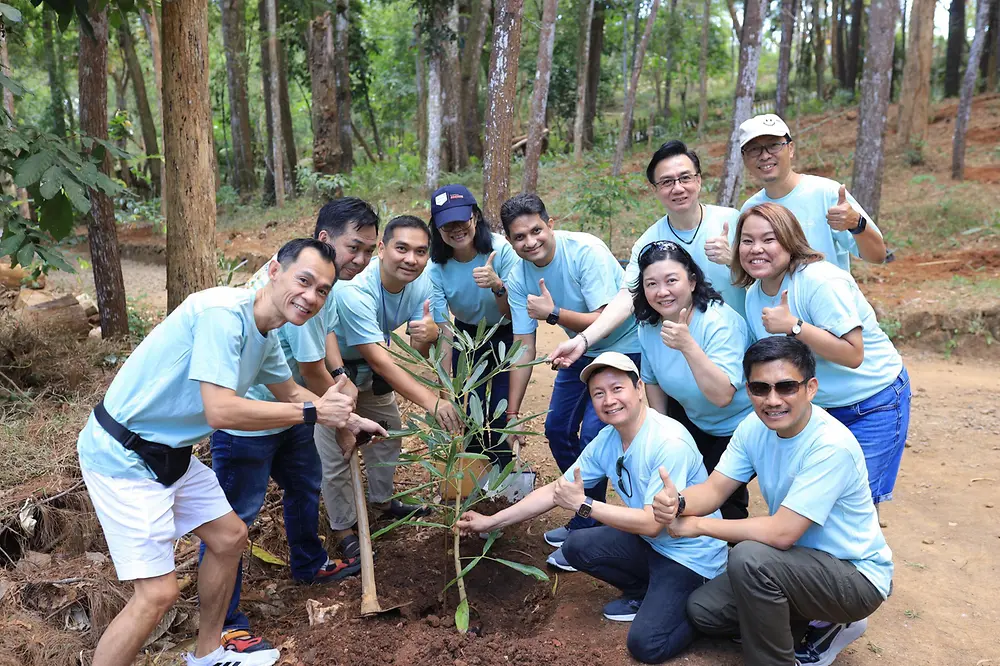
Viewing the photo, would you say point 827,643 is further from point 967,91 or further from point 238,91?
point 238,91

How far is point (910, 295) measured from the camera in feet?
24.5

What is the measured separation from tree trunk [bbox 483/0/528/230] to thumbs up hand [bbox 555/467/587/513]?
434cm

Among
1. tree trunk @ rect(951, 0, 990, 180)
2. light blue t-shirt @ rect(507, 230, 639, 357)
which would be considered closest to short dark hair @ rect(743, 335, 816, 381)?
light blue t-shirt @ rect(507, 230, 639, 357)

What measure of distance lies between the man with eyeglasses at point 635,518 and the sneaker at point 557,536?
0.64 meters

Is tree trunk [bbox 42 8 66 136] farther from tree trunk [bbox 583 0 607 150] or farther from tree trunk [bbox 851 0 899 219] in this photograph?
tree trunk [bbox 851 0 899 219]

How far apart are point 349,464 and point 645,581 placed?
1.45 m

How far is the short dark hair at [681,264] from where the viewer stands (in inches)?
119

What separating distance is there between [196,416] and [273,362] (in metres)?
0.39

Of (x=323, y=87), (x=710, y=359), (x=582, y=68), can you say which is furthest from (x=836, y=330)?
(x=582, y=68)

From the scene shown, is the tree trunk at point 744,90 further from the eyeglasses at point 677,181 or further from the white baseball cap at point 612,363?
the white baseball cap at point 612,363

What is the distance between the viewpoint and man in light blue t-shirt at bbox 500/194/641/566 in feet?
11.3

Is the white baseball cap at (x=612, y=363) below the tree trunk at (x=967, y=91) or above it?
below

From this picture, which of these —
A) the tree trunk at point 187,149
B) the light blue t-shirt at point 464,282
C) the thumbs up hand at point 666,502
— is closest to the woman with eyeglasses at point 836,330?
the thumbs up hand at point 666,502

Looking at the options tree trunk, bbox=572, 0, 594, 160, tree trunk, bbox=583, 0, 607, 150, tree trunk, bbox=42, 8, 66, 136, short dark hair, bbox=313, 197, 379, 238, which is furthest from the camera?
tree trunk, bbox=583, 0, 607, 150
